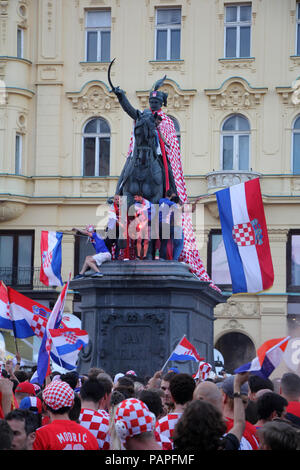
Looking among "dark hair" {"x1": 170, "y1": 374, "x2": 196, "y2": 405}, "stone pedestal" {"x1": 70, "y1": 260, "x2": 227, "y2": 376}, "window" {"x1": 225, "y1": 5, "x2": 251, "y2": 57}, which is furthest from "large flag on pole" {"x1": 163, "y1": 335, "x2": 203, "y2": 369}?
"window" {"x1": 225, "y1": 5, "x2": 251, "y2": 57}

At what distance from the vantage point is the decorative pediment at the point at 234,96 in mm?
37219

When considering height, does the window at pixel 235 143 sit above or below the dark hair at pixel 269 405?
above

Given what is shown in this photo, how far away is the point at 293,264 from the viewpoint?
36.4m

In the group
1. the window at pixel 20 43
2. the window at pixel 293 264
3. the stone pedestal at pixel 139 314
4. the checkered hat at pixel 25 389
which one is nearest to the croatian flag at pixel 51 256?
the window at pixel 293 264

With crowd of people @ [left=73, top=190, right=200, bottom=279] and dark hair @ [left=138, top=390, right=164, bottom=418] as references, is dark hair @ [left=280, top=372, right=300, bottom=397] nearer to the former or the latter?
dark hair @ [left=138, top=390, right=164, bottom=418]

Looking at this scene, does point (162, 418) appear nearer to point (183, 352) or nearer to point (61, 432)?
point (61, 432)

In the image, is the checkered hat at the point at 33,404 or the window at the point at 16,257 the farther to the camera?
the window at the point at 16,257

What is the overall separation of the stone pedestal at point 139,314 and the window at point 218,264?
20199 millimetres

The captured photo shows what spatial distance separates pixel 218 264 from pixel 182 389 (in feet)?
95.1

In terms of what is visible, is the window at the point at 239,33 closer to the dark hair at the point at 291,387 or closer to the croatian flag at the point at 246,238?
the croatian flag at the point at 246,238

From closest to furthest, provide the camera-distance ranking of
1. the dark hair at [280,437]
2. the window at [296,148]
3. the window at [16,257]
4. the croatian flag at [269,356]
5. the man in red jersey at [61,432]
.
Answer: the dark hair at [280,437] → the man in red jersey at [61,432] → the croatian flag at [269,356] → the window at [296,148] → the window at [16,257]

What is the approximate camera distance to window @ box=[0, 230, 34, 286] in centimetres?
3750
